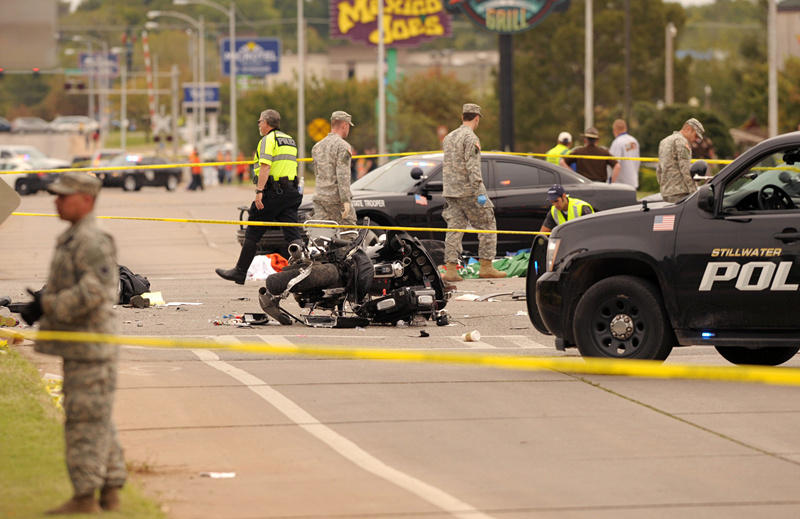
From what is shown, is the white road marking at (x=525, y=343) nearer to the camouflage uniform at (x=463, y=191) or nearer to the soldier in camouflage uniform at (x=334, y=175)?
the soldier in camouflage uniform at (x=334, y=175)

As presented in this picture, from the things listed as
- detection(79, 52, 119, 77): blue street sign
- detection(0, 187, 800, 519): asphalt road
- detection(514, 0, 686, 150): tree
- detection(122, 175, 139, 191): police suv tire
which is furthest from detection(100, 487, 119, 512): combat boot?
detection(79, 52, 119, 77): blue street sign

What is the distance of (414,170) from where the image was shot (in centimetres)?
1917

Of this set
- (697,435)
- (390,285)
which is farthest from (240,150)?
(697,435)

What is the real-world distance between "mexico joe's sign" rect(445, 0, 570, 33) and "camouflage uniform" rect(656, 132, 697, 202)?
28.6m

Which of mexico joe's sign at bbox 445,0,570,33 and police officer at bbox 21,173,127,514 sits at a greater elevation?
mexico joe's sign at bbox 445,0,570,33

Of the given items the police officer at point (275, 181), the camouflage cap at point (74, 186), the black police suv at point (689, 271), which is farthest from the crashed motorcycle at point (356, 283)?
the camouflage cap at point (74, 186)

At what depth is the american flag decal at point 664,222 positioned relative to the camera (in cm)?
1088

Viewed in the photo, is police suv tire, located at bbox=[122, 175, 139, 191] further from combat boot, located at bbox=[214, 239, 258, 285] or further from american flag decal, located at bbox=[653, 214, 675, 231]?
american flag decal, located at bbox=[653, 214, 675, 231]

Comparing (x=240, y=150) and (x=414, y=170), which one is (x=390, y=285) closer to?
(x=414, y=170)

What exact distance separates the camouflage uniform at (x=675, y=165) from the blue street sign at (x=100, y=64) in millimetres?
109456

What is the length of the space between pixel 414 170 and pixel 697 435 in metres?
10.6

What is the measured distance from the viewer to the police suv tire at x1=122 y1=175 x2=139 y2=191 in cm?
5812

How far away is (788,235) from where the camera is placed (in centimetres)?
1052

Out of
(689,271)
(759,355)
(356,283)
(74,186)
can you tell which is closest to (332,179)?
(356,283)
